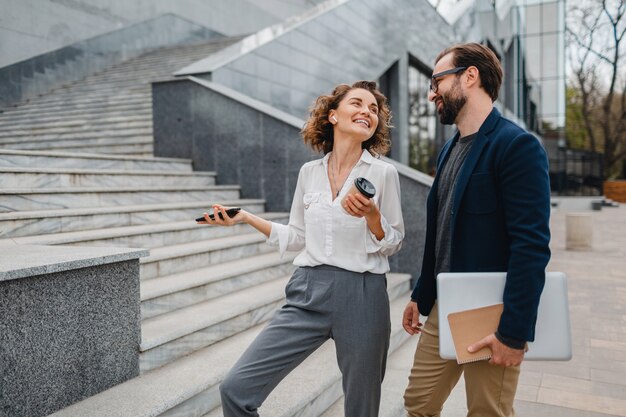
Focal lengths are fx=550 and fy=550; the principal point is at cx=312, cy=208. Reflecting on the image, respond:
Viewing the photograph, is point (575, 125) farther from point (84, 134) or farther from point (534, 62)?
point (84, 134)

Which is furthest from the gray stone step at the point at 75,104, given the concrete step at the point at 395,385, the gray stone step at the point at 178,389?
the gray stone step at the point at 178,389

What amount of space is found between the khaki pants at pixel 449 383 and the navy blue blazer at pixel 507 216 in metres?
0.28

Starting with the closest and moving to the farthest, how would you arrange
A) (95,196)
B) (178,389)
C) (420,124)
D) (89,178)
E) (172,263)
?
(178,389) → (172,263) → (95,196) → (89,178) → (420,124)

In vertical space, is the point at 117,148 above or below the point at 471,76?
above

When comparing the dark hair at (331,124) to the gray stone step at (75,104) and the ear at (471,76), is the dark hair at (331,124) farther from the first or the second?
the gray stone step at (75,104)

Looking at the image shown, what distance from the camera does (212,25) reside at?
19.1 m

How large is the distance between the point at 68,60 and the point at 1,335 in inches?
493

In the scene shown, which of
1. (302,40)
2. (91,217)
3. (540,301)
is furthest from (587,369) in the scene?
(302,40)

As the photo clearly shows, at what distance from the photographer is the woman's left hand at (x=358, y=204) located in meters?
2.10

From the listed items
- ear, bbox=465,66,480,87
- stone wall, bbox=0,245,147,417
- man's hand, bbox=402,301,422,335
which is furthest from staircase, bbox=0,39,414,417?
ear, bbox=465,66,480,87

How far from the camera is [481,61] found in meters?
2.19

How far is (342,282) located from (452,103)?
34.2 inches

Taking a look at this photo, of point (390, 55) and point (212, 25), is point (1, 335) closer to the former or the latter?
point (390, 55)

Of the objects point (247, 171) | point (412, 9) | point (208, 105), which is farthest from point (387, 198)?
point (412, 9)
